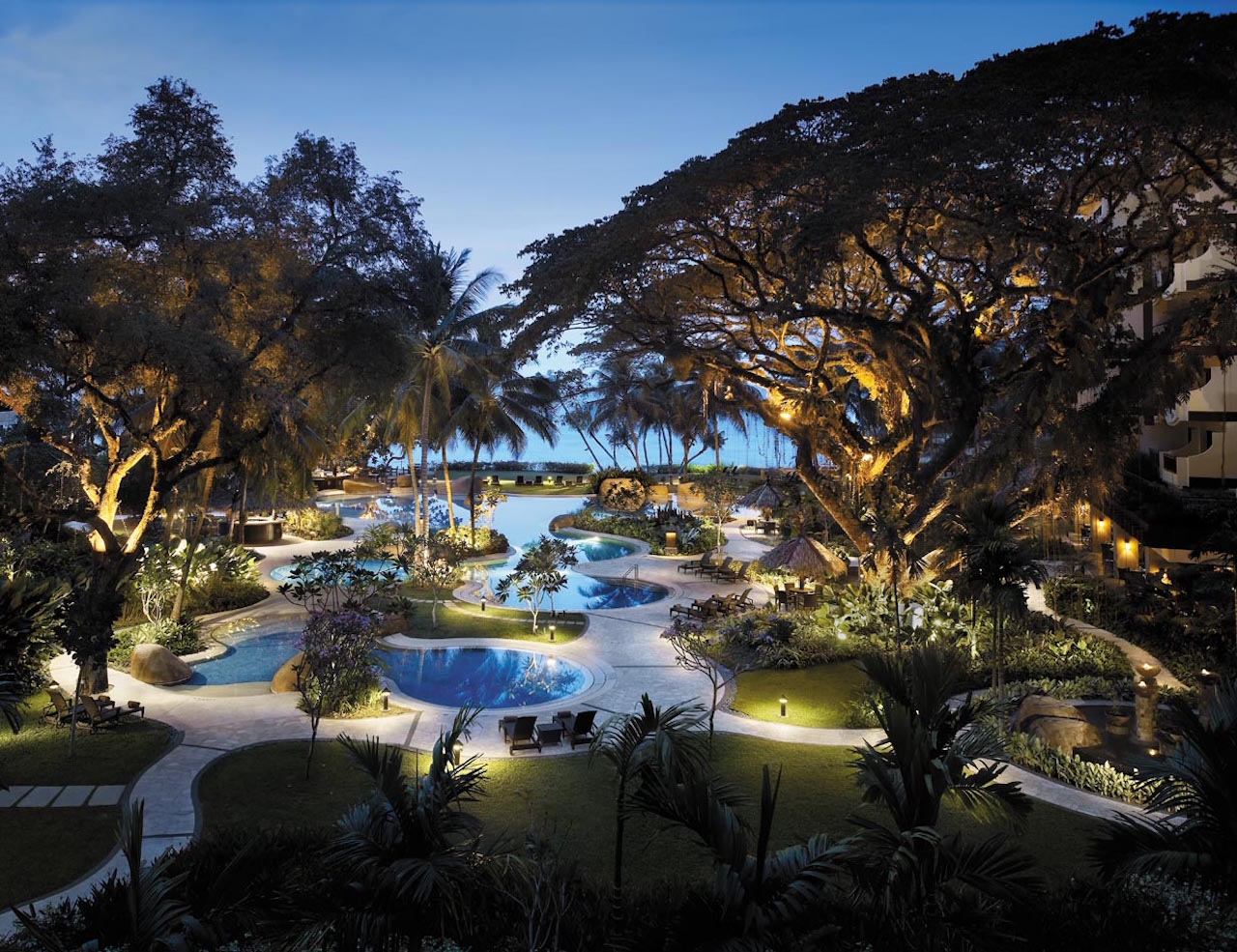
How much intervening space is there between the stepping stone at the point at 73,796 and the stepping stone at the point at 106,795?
0.10m

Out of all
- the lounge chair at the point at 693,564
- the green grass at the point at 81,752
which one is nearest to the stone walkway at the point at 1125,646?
the lounge chair at the point at 693,564

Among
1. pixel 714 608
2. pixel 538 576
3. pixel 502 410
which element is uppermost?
pixel 502 410

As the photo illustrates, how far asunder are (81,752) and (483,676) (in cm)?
740

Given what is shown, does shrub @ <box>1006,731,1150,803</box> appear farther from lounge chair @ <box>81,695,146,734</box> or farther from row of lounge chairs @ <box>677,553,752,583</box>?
row of lounge chairs @ <box>677,553,752,583</box>

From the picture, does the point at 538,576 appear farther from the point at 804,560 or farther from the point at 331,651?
the point at 331,651

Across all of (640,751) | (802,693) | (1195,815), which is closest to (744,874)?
(640,751)

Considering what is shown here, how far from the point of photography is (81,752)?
38.0 ft

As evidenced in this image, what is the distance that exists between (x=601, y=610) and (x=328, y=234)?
40.0ft

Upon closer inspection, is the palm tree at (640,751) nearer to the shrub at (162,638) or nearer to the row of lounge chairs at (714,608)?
the row of lounge chairs at (714,608)

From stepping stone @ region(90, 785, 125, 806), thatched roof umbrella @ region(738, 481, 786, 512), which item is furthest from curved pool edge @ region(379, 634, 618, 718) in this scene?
thatched roof umbrella @ region(738, 481, 786, 512)

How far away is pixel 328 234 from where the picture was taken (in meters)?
15.3

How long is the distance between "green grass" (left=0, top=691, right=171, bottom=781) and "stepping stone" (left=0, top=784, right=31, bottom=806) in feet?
0.72

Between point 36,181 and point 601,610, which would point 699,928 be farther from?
point 601,610

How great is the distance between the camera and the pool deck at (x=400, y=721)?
9945mm
